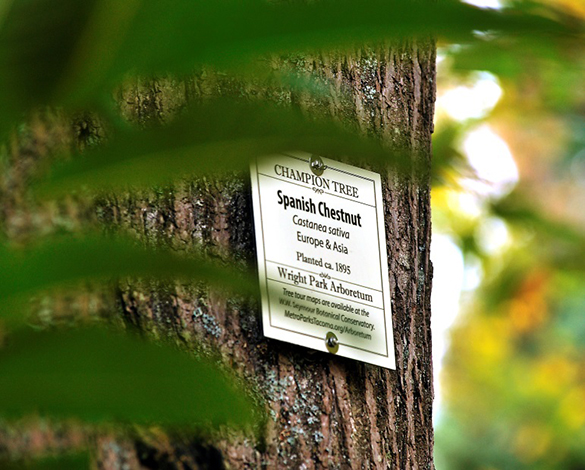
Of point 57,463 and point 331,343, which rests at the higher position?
point 331,343

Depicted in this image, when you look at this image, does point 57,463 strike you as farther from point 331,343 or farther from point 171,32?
point 331,343

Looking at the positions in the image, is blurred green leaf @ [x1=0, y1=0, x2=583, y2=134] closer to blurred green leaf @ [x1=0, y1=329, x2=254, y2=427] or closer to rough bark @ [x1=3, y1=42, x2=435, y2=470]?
blurred green leaf @ [x1=0, y1=329, x2=254, y2=427]

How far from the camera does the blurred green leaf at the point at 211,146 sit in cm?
19

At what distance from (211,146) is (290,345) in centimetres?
69

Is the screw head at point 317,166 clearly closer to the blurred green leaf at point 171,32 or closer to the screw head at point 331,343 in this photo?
the screw head at point 331,343

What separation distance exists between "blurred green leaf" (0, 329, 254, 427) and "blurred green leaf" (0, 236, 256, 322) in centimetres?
1

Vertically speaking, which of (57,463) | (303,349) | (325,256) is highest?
(325,256)

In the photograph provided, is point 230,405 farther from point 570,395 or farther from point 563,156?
A: point 563,156

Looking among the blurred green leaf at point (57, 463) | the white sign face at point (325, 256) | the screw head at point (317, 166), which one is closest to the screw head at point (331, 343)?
the white sign face at point (325, 256)

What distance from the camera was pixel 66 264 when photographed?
0.19 meters

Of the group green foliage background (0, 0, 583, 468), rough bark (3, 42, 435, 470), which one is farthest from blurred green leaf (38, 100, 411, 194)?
rough bark (3, 42, 435, 470)

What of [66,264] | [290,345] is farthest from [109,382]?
[290,345]

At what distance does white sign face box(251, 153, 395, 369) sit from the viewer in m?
0.87

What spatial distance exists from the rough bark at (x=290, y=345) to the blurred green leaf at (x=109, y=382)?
1.66 ft
